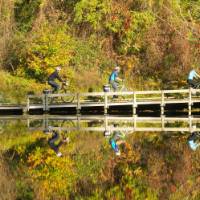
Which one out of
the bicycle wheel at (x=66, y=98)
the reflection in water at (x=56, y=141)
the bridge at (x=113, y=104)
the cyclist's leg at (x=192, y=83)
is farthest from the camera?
the bicycle wheel at (x=66, y=98)

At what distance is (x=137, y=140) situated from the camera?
2462 centimetres

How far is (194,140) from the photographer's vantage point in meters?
24.5

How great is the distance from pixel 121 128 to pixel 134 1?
14067 mm

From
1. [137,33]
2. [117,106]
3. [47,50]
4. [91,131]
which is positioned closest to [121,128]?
[91,131]

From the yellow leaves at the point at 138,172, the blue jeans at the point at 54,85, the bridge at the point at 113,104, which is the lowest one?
the yellow leaves at the point at 138,172

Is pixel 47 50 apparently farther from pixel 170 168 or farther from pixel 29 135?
pixel 170 168

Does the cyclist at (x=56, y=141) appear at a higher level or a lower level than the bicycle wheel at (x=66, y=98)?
lower

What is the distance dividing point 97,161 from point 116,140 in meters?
3.38

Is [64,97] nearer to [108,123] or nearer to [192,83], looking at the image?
[108,123]

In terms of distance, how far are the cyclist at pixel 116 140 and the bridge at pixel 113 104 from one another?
5.53m

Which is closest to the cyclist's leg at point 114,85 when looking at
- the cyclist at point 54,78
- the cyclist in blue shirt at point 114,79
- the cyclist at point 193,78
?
the cyclist in blue shirt at point 114,79

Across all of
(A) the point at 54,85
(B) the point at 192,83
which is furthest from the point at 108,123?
(B) the point at 192,83

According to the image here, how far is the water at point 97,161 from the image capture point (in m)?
Result: 17.8

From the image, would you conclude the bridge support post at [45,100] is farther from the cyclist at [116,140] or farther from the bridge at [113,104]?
the cyclist at [116,140]
